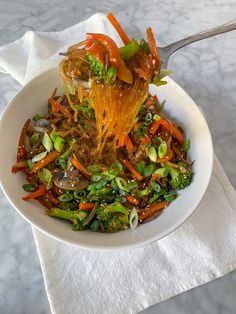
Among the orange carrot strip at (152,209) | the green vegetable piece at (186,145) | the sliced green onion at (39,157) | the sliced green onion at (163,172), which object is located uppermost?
the sliced green onion at (39,157)

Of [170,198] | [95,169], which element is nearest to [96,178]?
[95,169]

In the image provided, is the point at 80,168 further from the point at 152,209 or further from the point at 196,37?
the point at 196,37

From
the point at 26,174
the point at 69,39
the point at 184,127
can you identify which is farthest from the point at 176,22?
the point at 26,174

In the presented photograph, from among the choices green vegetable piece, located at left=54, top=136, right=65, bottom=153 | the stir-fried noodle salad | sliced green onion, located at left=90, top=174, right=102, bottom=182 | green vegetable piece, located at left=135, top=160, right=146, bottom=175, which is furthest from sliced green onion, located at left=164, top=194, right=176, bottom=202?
green vegetable piece, located at left=54, top=136, right=65, bottom=153

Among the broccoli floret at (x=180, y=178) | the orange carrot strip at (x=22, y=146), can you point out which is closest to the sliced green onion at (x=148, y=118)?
the broccoli floret at (x=180, y=178)

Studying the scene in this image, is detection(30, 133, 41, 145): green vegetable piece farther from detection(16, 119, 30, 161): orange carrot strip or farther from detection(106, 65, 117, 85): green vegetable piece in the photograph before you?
detection(106, 65, 117, 85): green vegetable piece

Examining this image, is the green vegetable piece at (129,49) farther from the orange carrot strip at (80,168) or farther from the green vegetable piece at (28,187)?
the green vegetable piece at (28,187)

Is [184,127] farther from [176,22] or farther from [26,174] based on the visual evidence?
[176,22]
